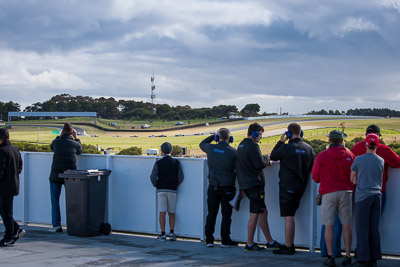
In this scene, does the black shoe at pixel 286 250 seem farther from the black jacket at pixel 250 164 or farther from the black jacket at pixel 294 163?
the black jacket at pixel 250 164

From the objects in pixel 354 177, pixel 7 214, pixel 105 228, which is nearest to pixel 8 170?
pixel 7 214

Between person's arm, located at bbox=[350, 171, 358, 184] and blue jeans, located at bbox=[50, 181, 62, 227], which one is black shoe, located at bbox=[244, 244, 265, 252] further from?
blue jeans, located at bbox=[50, 181, 62, 227]

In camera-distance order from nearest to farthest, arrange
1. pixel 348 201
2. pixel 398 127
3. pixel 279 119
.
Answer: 1. pixel 348 201
2. pixel 398 127
3. pixel 279 119

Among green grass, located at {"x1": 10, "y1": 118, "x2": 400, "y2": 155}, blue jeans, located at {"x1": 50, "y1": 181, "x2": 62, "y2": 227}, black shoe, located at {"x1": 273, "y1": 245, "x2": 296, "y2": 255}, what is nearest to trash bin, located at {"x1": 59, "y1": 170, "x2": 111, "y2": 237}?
blue jeans, located at {"x1": 50, "y1": 181, "x2": 62, "y2": 227}

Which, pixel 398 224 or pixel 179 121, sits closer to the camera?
pixel 398 224

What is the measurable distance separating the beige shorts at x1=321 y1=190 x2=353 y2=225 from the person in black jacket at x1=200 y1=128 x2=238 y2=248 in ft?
5.81

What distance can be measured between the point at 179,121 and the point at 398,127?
153 ft

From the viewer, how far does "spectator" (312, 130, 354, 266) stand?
743cm

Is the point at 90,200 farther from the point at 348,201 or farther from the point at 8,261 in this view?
the point at 348,201

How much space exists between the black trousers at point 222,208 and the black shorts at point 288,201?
0.98m

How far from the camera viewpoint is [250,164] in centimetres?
832

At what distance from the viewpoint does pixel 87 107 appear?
120688 millimetres

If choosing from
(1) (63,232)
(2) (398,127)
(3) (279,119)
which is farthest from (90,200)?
(3) (279,119)

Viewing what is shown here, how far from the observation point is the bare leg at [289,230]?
8125 mm
